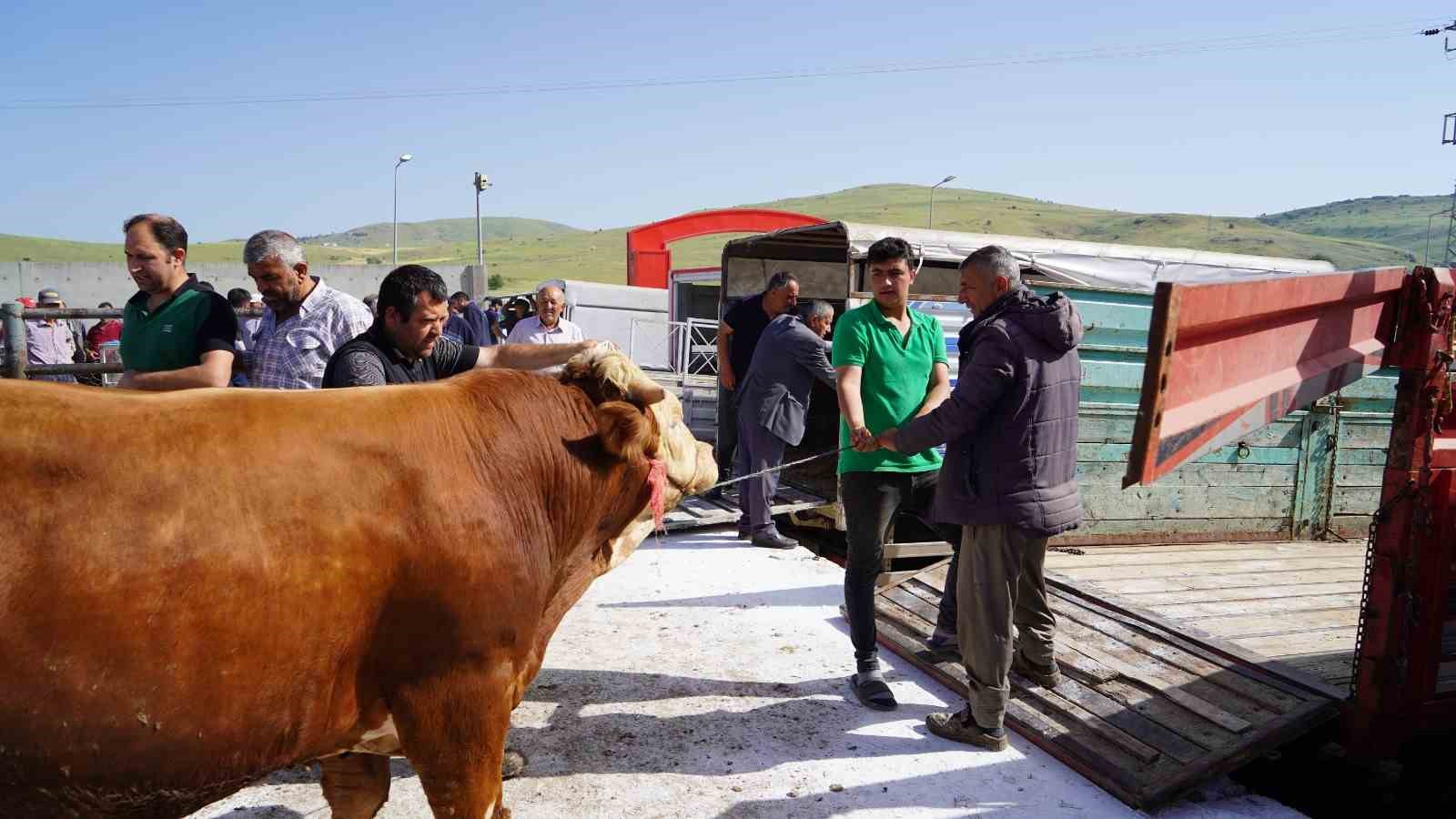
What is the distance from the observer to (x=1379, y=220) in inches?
4673

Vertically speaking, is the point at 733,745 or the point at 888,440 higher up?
the point at 888,440

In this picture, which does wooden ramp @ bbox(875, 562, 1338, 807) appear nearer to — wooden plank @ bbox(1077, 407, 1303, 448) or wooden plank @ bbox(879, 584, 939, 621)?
wooden plank @ bbox(879, 584, 939, 621)

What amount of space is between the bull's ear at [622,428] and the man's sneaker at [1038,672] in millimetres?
2313

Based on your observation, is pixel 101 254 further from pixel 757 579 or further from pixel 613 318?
pixel 757 579

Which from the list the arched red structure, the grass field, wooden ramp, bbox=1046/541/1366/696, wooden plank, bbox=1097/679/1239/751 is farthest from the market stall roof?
the grass field

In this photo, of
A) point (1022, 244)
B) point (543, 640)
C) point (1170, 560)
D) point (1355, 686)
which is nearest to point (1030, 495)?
point (1355, 686)

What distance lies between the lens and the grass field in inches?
3322

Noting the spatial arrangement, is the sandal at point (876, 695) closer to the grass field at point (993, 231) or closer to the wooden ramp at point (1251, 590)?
the wooden ramp at point (1251, 590)

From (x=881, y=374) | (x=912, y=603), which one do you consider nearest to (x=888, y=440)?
(x=881, y=374)

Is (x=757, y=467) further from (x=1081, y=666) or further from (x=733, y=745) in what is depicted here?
(x=733, y=745)

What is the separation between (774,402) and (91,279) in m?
33.0

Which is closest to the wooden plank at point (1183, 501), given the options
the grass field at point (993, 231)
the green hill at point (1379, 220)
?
the grass field at point (993, 231)

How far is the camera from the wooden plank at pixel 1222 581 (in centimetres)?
558

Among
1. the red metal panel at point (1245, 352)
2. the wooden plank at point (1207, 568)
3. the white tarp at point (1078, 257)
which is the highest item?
the white tarp at point (1078, 257)
